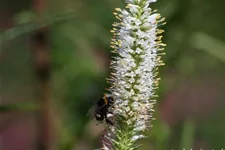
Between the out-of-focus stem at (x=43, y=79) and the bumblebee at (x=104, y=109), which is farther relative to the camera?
the out-of-focus stem at (x=43, y=79)

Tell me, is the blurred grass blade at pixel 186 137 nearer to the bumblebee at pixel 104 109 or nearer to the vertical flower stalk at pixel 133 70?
the bumblebee at pixel 104 109

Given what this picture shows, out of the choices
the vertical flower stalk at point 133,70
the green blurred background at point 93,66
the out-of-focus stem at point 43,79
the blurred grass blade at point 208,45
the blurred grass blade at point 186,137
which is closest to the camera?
the vertical flower stalk at point 133,70

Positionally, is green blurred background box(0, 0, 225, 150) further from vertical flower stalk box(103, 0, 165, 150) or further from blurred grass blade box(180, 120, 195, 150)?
vertical flower stalk box(103, 0, 165, 150)

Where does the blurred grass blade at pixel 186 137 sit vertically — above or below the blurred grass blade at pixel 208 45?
below

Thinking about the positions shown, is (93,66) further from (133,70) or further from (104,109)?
(133,70)

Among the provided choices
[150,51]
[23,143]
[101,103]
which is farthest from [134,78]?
[23,143]

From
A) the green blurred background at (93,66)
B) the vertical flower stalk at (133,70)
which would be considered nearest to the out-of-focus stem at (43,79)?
the green blurred background at (93,66)

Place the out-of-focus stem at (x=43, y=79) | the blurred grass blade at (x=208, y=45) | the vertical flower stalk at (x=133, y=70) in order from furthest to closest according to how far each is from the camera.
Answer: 1. the blurred grass blade at (x=208, y=45)
2. the out-of-focus stem at (x=43, y=79)
3. the vertical flower stalk at (x=133, y=70)
